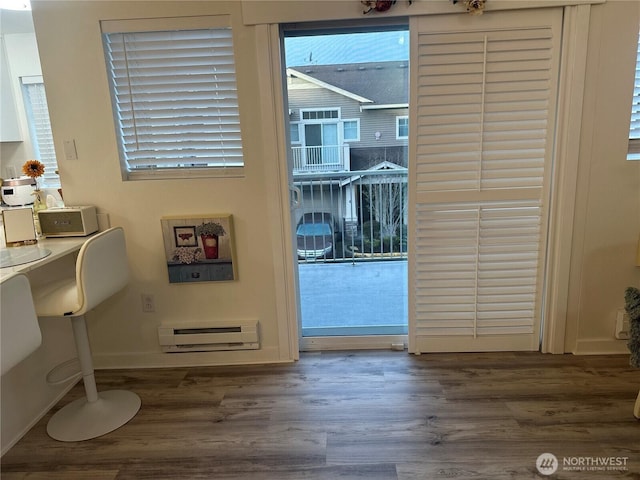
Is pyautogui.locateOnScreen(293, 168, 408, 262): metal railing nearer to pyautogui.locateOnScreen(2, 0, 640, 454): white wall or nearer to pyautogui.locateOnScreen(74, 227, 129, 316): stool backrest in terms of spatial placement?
pyautogui.locateOnScreen(2, 0, 640, 454): white wall

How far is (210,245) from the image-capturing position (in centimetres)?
236

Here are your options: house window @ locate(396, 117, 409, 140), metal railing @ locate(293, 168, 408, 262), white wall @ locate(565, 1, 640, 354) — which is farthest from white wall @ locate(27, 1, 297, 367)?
white wall @ locate(565, 1, 640, 354)

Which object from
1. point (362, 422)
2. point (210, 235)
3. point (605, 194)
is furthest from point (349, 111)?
point (362, 422)

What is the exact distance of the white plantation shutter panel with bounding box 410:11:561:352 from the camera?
2133 millimetres

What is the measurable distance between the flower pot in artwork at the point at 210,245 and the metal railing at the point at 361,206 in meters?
0.73

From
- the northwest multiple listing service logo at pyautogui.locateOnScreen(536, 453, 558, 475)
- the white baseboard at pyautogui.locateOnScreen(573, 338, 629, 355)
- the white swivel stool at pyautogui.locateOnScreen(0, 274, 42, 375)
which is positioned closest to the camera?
the white swivel stool at pyautogui.locateOnScreen(0, 274, 42, 375)

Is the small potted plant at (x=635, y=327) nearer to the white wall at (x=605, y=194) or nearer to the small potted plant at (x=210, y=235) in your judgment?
the white wall at (x=605, y=194)

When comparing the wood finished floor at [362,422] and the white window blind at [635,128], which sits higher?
the white window blind at [635,128]

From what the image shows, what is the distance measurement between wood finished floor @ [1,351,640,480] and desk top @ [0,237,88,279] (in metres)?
0.87

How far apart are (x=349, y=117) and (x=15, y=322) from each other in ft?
6.48

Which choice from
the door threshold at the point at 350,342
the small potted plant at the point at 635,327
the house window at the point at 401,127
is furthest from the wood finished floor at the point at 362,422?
the house window at the point at 401,127

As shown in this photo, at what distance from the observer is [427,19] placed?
2.11 meters

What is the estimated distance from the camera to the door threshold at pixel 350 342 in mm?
2617

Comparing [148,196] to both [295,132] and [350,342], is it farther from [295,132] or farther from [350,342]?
[350,342]
